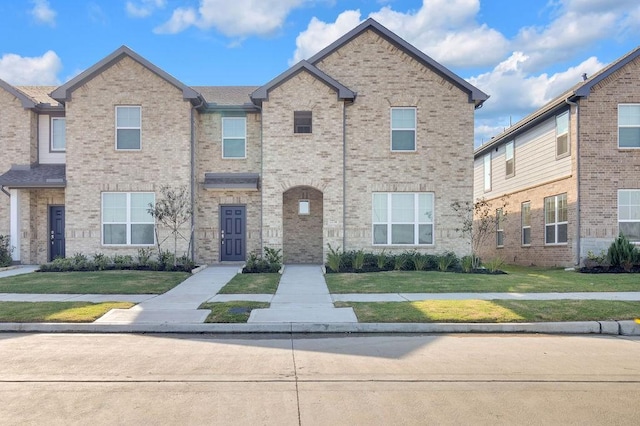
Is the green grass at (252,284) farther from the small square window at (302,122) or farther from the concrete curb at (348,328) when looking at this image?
the small square window at (302,122)

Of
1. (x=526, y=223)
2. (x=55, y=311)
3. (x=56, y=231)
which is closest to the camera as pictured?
(x=55, y=311)

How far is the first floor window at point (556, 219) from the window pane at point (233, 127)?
1227cm

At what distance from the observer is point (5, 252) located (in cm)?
1897

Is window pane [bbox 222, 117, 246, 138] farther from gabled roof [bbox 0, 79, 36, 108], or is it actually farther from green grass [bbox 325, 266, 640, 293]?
gabled roof [bbox 0, 79, 36, 108]

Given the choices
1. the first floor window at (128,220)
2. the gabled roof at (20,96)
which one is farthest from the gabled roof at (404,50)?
the gabled roof at (20,96)

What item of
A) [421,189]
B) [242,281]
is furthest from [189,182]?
[421,189]

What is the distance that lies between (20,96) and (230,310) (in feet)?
46.9

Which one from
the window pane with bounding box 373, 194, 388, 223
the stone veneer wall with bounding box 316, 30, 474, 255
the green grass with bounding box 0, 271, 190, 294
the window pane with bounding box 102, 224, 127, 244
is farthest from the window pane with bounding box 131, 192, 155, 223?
the window pane with bounding box 373, 194, 388, 223

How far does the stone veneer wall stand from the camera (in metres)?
19.0

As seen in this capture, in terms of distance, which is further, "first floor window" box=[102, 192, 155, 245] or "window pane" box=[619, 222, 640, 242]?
"first floor window" box=[102, 192, 155, 245]

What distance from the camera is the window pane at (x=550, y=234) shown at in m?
20.7

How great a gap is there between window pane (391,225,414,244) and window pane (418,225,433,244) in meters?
0.29

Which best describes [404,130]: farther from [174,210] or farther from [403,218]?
[174,210]

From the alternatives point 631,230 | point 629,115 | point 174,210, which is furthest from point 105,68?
point 631,230
